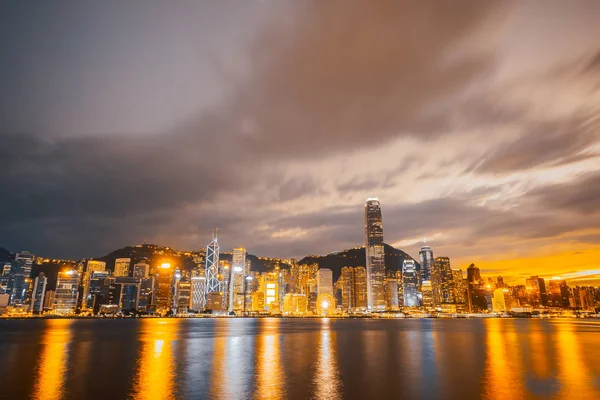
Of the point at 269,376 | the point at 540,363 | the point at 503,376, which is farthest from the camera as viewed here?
the point at 540,363

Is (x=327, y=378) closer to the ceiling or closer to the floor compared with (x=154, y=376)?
closer to the floor

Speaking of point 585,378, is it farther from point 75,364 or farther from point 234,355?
point 75,364

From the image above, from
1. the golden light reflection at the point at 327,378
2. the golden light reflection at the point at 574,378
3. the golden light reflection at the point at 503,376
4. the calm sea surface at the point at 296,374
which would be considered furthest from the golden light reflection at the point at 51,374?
the golden light reflection at the point at 574,378

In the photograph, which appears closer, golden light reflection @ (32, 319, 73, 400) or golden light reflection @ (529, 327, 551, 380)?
golden light reflection @ (32, 319, 73, 400)

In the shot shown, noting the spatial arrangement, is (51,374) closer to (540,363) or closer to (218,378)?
(218,378)

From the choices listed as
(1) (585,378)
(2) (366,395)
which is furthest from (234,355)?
(1) (585,378)

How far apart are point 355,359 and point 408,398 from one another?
91.8 ft

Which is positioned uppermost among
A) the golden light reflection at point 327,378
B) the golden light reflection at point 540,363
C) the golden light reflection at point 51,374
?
the golden light reflection at point 51,374

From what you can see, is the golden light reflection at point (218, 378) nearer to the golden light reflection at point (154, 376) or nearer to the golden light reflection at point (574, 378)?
the golden light reflection at point (154, 376)

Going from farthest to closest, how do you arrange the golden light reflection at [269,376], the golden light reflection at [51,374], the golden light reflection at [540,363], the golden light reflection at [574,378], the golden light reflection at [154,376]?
the golden light reflection at [540,363] < the golden light reflection at [574,378] < the golden light reflection at [269,376] < the golden light reflection at [154,376] < the golden light reflection at [51,374]

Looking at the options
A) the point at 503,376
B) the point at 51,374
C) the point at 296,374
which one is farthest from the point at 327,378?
the point at 51,374

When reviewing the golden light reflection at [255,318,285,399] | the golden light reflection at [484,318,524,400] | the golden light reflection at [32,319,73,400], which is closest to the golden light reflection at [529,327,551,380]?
the golden light reflection at [484,318,524,400]

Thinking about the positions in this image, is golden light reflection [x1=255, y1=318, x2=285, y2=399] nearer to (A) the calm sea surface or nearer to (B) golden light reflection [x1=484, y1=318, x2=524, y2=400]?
(A) the calm sea surface

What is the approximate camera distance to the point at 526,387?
4088 cm
